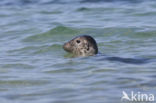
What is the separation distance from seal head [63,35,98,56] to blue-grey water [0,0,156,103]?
232mm

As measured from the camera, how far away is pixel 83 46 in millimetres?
8781

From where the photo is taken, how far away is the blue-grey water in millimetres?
6113

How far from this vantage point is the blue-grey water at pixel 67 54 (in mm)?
6113

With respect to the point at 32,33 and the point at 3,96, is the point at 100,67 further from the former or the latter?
the point at 32,33

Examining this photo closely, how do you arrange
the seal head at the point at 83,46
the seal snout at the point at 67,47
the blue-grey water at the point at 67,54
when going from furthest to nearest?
the seal snout at the point at 67,47, the seal head at the point at 83,46, the blue-grey water at the point at 67,54

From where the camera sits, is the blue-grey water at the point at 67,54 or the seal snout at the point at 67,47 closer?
the blue-grey water at the point at 67,54

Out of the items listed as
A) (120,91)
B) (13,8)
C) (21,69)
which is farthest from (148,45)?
(13,8)

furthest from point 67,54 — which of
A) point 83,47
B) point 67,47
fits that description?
point 83,47

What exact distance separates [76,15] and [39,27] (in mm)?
1852

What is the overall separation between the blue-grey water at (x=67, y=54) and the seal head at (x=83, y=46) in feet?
0.76

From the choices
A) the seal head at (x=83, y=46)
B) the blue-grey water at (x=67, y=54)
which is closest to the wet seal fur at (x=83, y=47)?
the seal head at (x=83, y=46)

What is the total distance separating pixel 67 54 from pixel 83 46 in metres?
0.42

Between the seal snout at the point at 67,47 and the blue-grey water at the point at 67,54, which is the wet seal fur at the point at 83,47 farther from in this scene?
the blue-grey water at the point at 67,54

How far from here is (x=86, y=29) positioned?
11.4 meters
